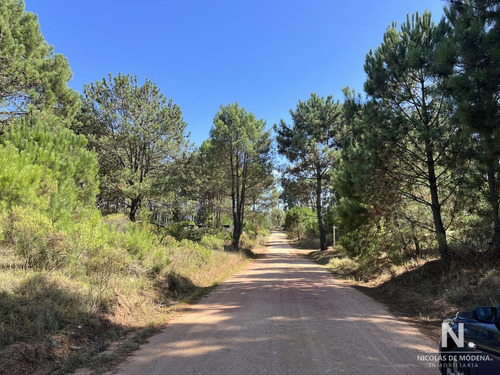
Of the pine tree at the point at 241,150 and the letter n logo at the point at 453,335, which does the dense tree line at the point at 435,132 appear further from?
the pine tree at the point at 241,150

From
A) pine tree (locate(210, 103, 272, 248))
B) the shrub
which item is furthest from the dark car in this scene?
pine tree (locate(210, 103, 272, 248))

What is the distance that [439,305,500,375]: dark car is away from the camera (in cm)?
246

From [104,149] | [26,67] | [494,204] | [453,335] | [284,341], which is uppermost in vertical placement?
[26,67]

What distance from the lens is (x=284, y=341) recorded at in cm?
498

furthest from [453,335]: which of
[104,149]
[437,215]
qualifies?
[104,149]

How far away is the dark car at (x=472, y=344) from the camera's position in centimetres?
246

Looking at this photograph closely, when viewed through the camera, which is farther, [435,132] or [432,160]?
[432,160]

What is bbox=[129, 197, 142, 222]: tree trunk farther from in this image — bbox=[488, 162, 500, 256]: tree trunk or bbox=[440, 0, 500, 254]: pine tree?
bbox=[440, 0, 500, 254]: pine tree

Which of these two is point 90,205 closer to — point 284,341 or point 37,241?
point 37,241

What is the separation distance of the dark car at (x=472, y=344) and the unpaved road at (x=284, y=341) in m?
0.94

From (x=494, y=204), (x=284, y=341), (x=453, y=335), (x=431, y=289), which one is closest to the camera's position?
(x=453, y=335)

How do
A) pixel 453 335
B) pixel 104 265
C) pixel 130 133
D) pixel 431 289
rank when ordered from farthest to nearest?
1. pixel 130 133
2. pixel 431 289
3. pixel 104 265
4. pixel 453 335

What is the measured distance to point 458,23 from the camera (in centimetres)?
613

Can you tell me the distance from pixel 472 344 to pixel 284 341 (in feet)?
9.51
